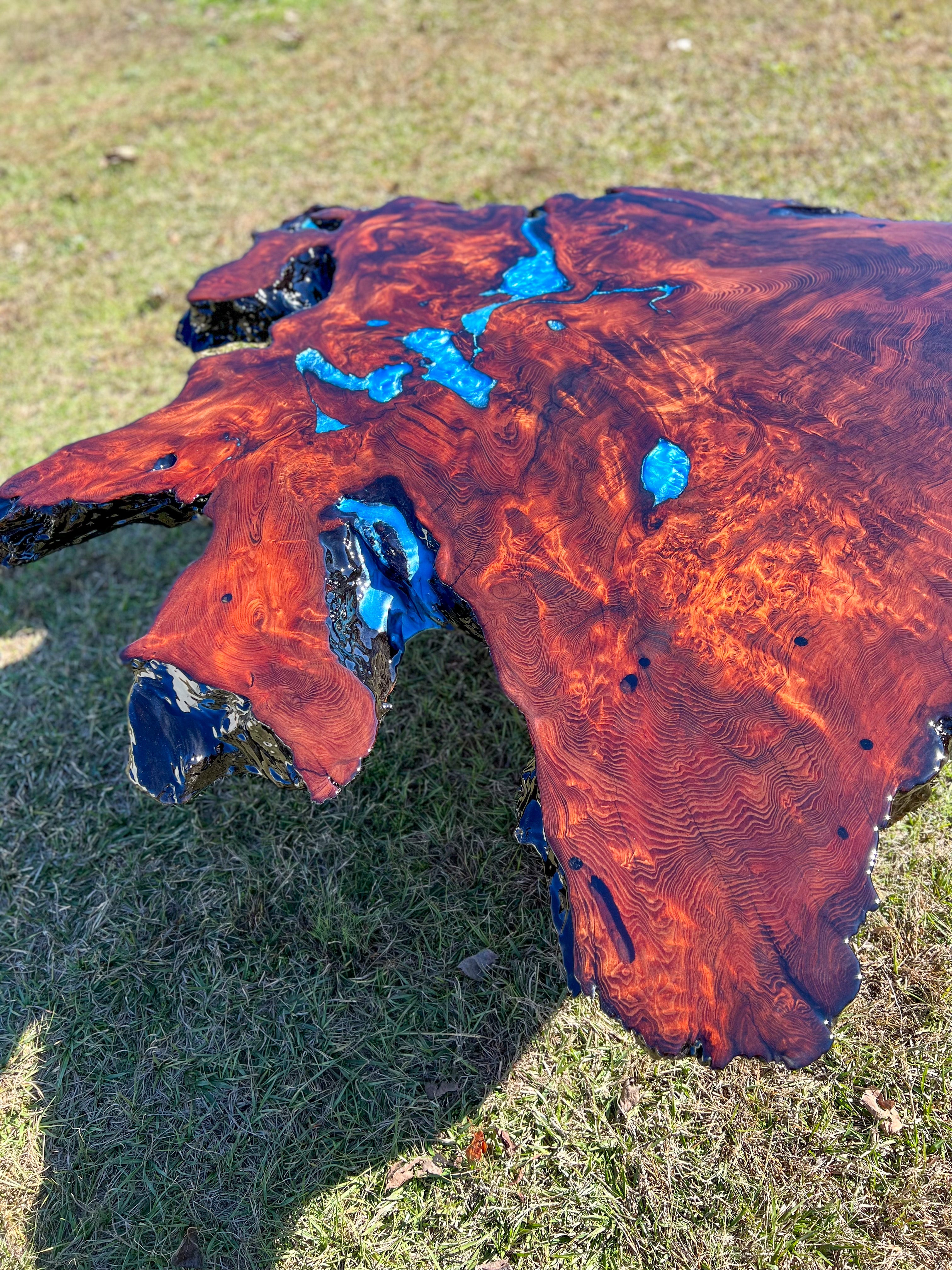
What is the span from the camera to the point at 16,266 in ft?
15.1

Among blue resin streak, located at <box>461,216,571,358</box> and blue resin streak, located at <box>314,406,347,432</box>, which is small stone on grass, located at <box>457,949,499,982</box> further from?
blue resin streak, located at <box>461,216,571,358</box>

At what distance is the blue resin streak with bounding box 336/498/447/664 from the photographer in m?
1.70

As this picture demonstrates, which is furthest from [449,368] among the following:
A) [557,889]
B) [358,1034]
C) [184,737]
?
[358,1034]

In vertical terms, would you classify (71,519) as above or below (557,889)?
above

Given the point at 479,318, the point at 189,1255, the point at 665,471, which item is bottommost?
the point at 189,1255

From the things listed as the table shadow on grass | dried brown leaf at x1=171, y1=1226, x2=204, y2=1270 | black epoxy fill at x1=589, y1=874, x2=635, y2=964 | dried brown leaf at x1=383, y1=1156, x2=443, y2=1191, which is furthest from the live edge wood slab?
dried brown leaf at x1=171, y1=1226, x2=204, y2=1270

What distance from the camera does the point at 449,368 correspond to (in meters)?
1.93

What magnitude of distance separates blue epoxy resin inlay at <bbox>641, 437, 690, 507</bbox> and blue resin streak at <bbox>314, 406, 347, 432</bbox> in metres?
0.67

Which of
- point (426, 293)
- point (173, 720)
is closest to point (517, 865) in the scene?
point (173, 720)

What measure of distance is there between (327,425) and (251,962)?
1.34m

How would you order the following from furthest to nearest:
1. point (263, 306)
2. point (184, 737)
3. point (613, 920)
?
point (263, 306) → point (184, 737) → point (613, 920)

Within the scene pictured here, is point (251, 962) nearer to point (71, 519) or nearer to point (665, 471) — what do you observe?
point (71, 519)

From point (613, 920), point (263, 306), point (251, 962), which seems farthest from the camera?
point (263, 306)

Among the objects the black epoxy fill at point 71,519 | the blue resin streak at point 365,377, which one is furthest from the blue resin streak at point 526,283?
the black epoxy fill at point 71,519
